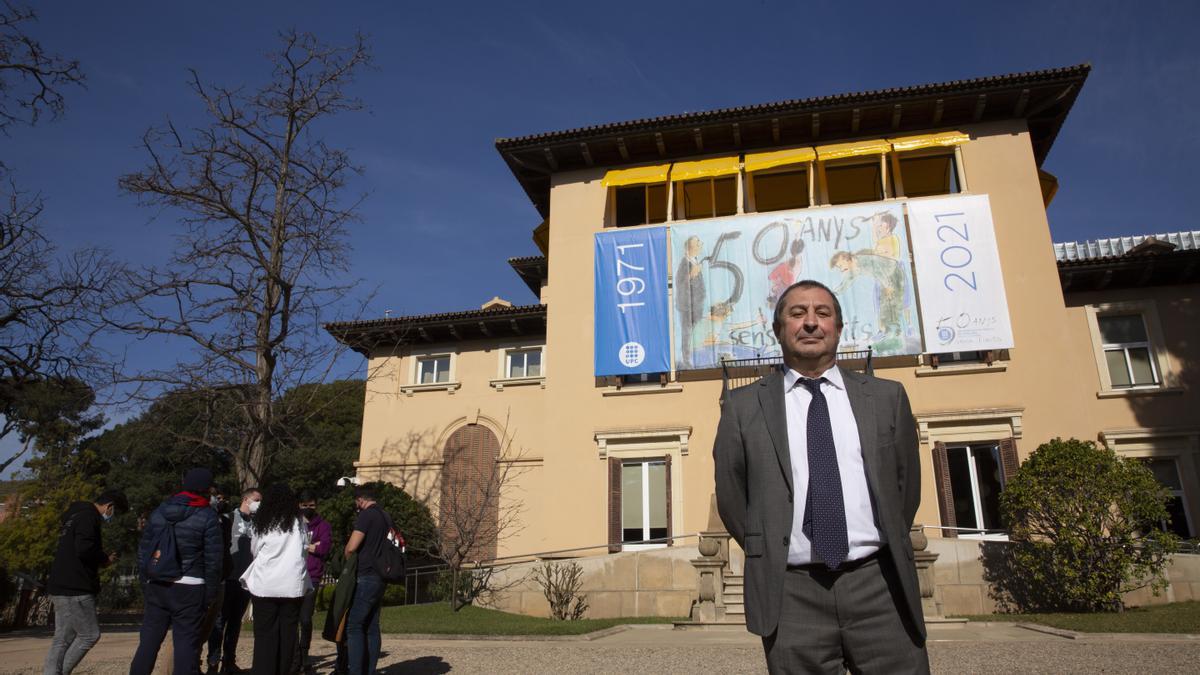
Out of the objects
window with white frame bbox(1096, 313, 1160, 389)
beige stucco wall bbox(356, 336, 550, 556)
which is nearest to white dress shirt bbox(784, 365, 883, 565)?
beige stucco wall bbox(356, 336, 550, 556)

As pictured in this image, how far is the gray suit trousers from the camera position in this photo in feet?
8.50

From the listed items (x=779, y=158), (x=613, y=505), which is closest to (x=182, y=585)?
(x=613, y=505)

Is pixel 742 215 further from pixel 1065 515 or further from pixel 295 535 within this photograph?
pixel 295 535

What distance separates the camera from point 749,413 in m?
3.03

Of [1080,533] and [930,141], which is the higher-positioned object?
[930,141]

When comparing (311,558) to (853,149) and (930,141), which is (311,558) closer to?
(853,149)

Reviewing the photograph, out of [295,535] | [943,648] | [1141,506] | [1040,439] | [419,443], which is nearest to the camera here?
[295,535]

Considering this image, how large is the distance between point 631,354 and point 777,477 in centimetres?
1582

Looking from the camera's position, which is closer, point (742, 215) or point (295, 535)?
point (295, 535)

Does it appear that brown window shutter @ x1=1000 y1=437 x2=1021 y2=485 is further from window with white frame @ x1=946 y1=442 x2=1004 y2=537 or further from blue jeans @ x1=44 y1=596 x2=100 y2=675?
blue jeans @ x1=44 y1=596 x2=100 y2=675

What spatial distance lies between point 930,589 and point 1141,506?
3.84 metres

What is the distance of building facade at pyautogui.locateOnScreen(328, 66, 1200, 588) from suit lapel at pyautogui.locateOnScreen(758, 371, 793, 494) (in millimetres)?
14792

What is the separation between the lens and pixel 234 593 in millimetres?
7773

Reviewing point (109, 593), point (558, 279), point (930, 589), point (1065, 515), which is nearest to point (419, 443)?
point (558, 279)
